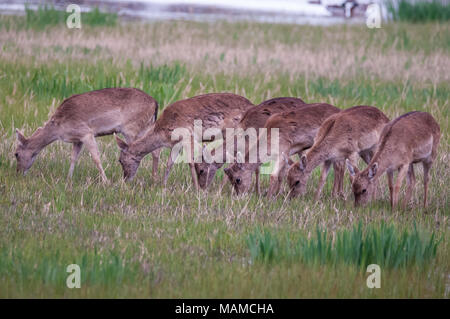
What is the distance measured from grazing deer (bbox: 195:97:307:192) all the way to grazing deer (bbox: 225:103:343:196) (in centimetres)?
21

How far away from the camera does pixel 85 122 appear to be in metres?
9.66

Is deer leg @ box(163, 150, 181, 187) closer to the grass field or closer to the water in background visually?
the grass field

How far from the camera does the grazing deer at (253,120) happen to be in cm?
962

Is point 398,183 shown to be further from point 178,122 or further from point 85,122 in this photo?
point 85,122

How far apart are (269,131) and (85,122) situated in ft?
7.50

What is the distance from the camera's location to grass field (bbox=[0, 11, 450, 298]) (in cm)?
600

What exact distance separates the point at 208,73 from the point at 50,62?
298 cm

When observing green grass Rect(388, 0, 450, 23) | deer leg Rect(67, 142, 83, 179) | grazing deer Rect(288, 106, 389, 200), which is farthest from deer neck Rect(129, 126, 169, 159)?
green grass Rect(388, 0, 450, 23)

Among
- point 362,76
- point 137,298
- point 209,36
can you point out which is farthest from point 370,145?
point 209,36

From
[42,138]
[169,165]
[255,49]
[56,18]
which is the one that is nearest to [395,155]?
[169,165]

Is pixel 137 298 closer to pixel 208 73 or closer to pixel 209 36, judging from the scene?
Answer: pixel 208 73

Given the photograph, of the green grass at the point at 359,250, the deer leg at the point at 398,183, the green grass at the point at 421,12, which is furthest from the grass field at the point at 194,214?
the green grass at the point at 421,12

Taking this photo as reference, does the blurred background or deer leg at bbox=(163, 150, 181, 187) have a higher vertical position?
the blurred background

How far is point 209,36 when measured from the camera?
18844 millimetres
